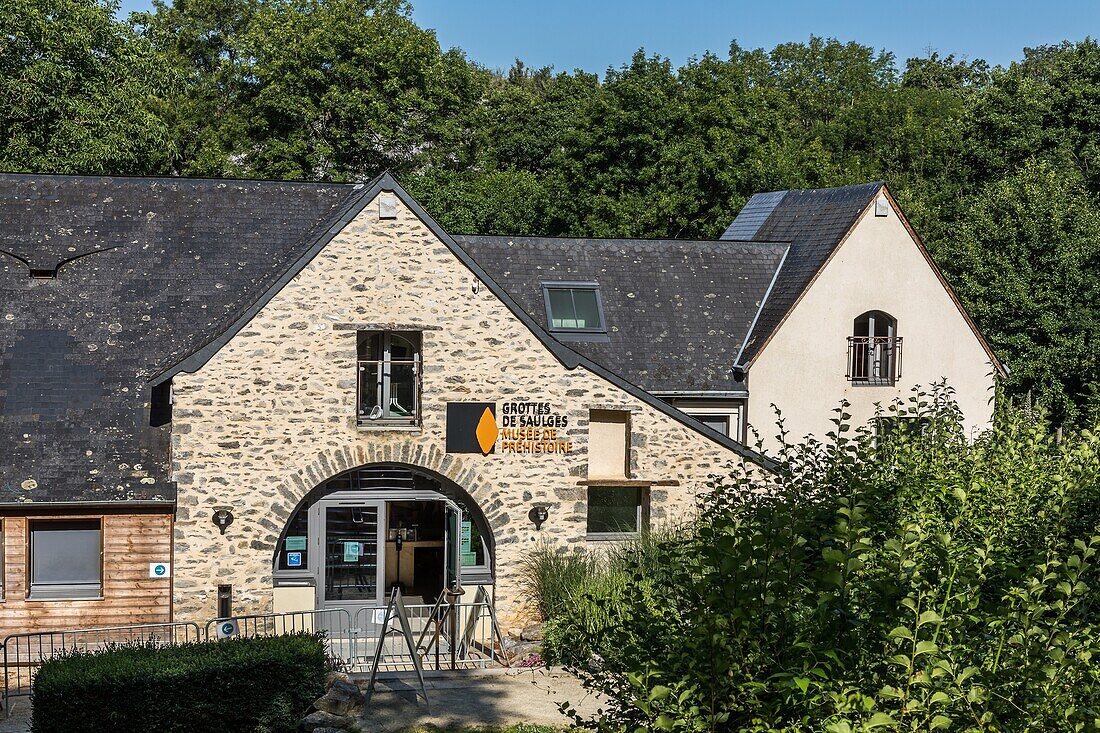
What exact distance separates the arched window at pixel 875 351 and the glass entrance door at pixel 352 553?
11.0 metres

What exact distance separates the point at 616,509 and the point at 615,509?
0.05 ft

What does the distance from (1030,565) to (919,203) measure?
33235mm

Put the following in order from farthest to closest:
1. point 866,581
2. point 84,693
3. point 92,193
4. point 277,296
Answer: point 92,193 → point 277,296 → point 84,693 → point 866,581

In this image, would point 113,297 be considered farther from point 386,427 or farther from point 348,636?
point 348,636

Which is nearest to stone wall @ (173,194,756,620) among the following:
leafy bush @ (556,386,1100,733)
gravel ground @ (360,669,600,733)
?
gravel ground @ (360,669,600,733)

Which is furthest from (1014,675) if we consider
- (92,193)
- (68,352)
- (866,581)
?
(92,193)

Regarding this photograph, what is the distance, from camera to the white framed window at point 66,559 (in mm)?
18156

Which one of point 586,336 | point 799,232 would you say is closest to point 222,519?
point 586,336

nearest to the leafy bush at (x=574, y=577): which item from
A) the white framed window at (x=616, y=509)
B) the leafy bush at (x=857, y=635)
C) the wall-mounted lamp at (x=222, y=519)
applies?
the white framed window at (x=616, y=509)

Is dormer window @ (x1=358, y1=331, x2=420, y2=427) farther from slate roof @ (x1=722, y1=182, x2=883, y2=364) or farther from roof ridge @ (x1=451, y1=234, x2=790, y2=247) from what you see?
slate roof @ (x1=722, y1=182, x2=883, y2=364)

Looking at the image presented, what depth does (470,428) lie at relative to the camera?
1916 centimetres

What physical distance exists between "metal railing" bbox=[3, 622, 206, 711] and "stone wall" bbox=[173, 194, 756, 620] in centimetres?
31

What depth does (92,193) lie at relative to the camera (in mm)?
21531

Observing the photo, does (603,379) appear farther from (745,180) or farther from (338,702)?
(745,180)
